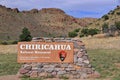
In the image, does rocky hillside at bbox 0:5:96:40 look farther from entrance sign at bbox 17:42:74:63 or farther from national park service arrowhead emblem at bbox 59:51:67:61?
national park service arrowhead emblem at bbox 59:51:67:61

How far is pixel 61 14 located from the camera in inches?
6914

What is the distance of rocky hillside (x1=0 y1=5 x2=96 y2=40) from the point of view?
119381 millimetres

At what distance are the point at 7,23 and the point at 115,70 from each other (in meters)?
107

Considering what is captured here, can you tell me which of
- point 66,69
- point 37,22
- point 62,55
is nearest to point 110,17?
point 37,22

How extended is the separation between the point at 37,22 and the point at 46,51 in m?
126

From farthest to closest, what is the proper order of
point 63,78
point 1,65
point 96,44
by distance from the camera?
1. point 96,44
2. point 1,65
3. point 63,78

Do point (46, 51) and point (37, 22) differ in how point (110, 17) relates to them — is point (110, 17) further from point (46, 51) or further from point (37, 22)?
point (46, 51)

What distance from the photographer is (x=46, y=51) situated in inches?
725

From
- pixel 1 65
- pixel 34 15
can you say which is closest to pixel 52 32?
pixel 34 15

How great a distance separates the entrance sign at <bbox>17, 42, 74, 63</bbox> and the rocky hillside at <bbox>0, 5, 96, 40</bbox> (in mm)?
86649

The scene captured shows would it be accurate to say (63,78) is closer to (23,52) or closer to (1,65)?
(23,52)

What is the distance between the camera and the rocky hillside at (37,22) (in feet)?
392

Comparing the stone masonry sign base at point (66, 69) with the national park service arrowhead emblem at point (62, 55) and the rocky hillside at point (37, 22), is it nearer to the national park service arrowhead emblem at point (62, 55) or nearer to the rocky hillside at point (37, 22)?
the national park service arrowhead emblem at point (62, 55)

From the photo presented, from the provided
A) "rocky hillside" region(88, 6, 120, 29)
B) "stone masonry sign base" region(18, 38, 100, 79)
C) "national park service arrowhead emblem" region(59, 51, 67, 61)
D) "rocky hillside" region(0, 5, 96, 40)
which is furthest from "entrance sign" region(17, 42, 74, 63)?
"rocky hillside" region(0, 5, 96, 40)
